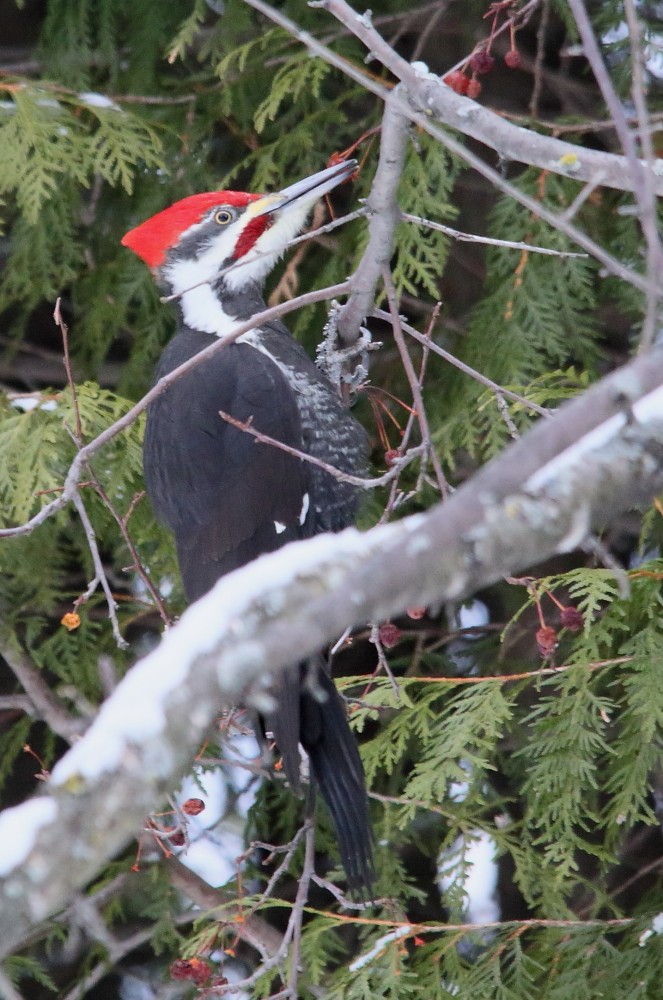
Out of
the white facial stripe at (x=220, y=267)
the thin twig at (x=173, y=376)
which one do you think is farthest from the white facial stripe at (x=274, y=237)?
the thin twig at (x=173, y=376)

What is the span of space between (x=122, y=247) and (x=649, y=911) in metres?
1.95

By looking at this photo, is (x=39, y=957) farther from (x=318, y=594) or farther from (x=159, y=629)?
(x=318, y=594)

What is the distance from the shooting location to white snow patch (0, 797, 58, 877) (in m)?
1.06

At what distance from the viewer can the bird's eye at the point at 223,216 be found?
269 centimetres

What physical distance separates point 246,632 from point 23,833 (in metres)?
0.25

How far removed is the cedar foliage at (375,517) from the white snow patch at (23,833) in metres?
1.13

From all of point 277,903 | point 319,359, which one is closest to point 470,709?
point 277,903

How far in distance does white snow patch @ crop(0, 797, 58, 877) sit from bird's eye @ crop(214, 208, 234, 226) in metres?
1.81

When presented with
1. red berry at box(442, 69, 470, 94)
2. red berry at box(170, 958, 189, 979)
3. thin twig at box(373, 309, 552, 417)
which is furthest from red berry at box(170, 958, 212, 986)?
red berry at box(442, 69, 470, 94)

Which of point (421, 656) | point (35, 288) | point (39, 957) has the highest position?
point (35, 288)

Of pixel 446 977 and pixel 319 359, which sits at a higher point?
pixel 319 359

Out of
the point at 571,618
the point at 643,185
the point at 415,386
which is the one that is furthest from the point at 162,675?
the point at 571,618

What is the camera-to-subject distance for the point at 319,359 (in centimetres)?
256

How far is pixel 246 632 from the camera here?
3.55 ft
